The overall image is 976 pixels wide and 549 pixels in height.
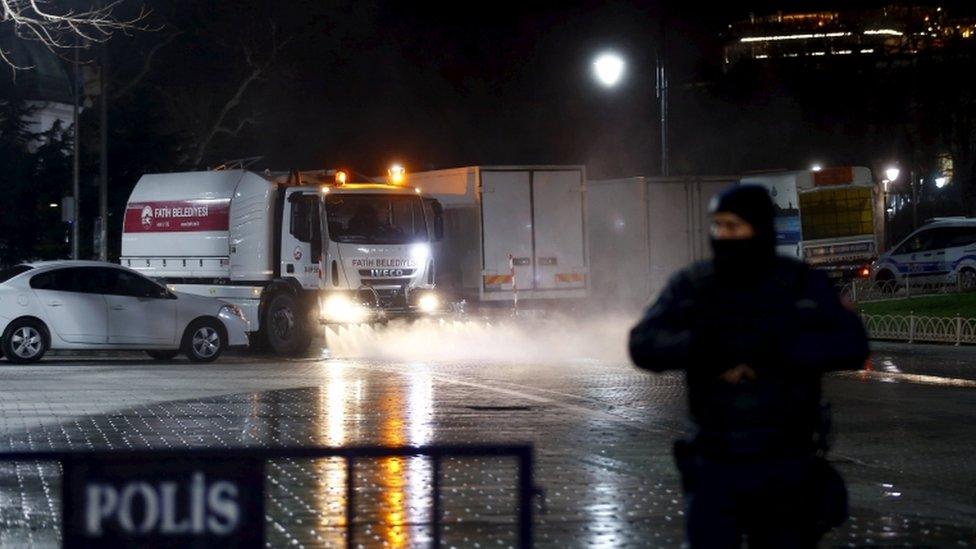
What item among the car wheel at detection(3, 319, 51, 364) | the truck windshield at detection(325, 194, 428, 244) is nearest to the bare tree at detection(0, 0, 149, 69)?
the car wheel at detection(3, 319, 51, 364)

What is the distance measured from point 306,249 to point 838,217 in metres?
19.3

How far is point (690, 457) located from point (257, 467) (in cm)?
155

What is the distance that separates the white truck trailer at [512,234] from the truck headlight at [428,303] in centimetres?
153

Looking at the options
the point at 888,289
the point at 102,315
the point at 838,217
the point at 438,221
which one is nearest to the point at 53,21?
the point at 102,315

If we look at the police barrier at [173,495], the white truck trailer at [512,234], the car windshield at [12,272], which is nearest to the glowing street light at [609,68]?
the white truck trailer at [512,234]

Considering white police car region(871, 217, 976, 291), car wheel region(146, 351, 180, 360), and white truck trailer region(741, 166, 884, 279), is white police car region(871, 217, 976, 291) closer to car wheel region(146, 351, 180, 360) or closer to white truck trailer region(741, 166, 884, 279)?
white truck trailer region(741, 166, 884, 279)

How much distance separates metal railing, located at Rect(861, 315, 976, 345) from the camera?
86.6 feet

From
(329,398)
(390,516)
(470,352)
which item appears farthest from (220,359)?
(390,516)

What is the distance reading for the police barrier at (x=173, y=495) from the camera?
538 cm

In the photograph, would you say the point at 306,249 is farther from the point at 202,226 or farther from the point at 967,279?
the point at 967,279

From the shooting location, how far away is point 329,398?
1781cm

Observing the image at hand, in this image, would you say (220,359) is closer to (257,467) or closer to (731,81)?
(257,467)

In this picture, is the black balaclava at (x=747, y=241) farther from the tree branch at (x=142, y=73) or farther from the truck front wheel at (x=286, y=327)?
the tree branch at (x=142, y=73)

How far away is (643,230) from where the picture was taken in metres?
33.1
